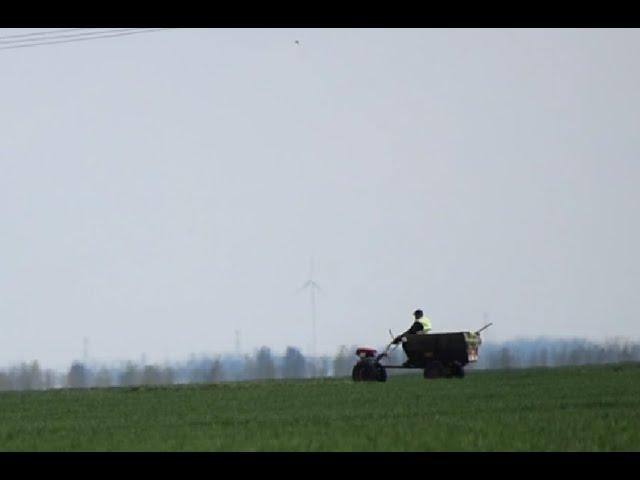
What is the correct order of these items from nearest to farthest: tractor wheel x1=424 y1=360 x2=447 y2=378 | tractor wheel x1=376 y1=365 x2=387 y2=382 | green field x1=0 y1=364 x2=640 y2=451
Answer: green field x1=0 y1=364 x2=640 y2=451
tractor wheel x1=376 y1=365 x2=387 y2=382
tractor wheel x1=424 y1=360 x2=447 y2=378

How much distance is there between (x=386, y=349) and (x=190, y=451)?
22.7 metres

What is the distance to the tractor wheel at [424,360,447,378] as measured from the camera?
39500 mm

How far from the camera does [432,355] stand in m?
40.0

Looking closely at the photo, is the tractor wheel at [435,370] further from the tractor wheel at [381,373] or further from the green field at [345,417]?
the green field at [345,417]

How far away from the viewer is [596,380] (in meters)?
33.5

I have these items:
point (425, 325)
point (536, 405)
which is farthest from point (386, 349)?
point (536, 405)

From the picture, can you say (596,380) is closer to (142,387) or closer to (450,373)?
(450,373)

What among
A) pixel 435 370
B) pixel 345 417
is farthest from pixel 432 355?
pixel 345 417

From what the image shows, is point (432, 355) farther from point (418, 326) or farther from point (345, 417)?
point (345, 417)

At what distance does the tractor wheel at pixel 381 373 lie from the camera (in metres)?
39.2

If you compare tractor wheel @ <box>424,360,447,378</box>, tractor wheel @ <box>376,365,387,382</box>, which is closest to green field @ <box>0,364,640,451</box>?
tractor wheel @ <box>376,365,387,382</box>

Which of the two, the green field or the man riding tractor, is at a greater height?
the man riding tractor

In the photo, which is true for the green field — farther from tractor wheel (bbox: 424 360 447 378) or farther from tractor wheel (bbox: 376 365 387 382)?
tractor wheel (bbox: 424 360 447 378)

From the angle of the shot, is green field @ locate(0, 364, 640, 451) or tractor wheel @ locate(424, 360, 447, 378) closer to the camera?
green field @ locate(0, 364, 640, 451)
